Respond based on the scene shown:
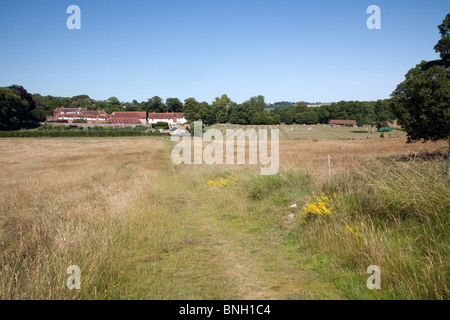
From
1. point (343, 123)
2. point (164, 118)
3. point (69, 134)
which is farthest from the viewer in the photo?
point (343, 123)

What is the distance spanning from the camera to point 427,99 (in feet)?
47.0

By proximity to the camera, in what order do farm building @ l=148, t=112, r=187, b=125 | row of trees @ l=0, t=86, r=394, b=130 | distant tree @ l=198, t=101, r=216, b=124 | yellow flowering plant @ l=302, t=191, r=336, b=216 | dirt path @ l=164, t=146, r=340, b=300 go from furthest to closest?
farm building @ l=148, t=112, r=187, b=125, distant tree @ l=198, t=101, r=216, b=124, row of trees @ l=0, t=86, r=394, b=130, yellow flowering plant @ l=302, t=191, r=336, b=216, dirt path @ l=164, t=146, r=340, b=300

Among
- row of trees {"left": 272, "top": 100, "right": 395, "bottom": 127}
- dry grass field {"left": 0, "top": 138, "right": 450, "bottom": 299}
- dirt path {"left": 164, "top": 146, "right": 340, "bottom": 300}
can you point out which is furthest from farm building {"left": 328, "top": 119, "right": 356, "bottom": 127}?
dirt path {"left": 164, "top": 146, "right": 340, "bottom": 300}

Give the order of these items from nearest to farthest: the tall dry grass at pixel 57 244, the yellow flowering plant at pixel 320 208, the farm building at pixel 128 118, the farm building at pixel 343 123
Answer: the tall dry grass at pixel 57 244, the yellow flowering plant at pixel 320 208, the farm building at pixel 128 118, the farm building at pixel 343 123

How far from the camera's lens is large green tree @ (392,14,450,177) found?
45.9 ft

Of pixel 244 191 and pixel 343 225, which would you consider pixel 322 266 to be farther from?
pixel 244 191

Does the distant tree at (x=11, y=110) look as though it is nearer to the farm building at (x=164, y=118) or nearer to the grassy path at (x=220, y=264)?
the farm building at (x=164, y=118)

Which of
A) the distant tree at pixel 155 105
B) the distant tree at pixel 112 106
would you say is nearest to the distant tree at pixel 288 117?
the distant tree at pixel 155 105

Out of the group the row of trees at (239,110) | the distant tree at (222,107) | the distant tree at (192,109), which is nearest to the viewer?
the row of trees at (239,110)

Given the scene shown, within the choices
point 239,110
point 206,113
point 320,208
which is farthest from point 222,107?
point 320,208

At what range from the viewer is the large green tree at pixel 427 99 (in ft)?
45.9

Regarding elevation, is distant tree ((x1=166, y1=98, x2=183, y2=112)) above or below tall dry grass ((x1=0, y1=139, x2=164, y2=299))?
above

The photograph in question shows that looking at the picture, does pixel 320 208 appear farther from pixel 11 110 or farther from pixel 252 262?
pixel 11 110

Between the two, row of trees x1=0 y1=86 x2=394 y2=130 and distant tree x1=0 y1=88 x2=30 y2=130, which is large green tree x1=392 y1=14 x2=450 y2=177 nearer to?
row of trees x1=0 y1=86 x2=394 y2=130
